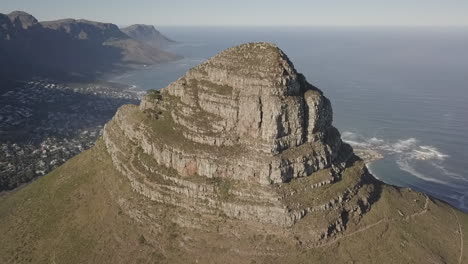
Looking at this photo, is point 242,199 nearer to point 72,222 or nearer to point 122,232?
point 122,232

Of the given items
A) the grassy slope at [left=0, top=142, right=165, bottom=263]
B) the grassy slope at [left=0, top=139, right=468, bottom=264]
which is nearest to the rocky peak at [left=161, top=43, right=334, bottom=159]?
the grassy slope at [left=0, top=139, right=468, bottom=264]

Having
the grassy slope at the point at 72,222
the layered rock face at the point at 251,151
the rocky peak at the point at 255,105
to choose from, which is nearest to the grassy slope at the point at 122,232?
the grassy slope at the point at 72,222

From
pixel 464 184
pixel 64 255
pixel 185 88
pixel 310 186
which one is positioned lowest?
pixel 464 184

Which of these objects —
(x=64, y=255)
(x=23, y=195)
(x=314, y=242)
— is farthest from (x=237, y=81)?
(x=23, y=195)

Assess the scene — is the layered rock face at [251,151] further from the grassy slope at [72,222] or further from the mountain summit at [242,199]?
the grassy slope at [72,222]

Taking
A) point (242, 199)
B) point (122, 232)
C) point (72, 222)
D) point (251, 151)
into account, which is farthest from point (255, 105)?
point (72, 222)

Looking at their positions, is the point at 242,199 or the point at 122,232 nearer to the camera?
the point at 242,199

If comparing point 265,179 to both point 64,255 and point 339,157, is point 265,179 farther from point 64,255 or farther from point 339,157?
point 64,255
